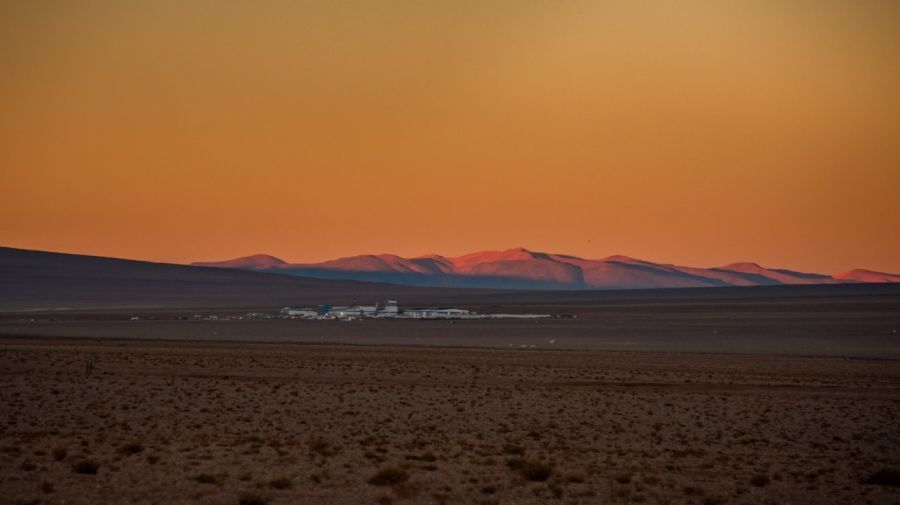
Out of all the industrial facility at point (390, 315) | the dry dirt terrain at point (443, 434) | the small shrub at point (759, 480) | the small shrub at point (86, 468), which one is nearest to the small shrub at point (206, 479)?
the dry dirt terrain at point (443, 434)

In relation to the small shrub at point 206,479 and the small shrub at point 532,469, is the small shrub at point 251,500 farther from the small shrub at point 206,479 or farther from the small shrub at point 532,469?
the small shrub at point 532,469

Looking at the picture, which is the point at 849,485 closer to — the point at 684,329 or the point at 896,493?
the point at 896,493

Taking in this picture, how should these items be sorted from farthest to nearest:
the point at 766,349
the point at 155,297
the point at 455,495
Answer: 1. the point at 155,297
2. the point at 766,349
3. the point at 455,495

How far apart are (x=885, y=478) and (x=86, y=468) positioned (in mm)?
12567

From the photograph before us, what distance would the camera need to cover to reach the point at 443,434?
68.8 feet

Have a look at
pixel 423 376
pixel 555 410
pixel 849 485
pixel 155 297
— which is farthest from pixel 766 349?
pixel 155 297

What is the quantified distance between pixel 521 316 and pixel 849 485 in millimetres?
90872

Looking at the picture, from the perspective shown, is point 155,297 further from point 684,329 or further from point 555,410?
point 555,410

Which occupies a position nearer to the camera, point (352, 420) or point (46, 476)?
point (46, 476)

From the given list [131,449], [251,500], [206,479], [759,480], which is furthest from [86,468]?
[759,480]

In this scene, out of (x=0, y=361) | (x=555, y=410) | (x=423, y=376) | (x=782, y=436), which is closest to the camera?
(x=782, y=436)

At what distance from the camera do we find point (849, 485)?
1557 cm

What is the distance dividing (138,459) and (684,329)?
6874cm

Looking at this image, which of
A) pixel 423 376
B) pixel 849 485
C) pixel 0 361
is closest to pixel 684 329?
pixel 423 376
